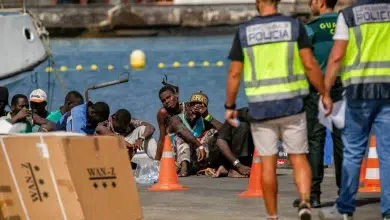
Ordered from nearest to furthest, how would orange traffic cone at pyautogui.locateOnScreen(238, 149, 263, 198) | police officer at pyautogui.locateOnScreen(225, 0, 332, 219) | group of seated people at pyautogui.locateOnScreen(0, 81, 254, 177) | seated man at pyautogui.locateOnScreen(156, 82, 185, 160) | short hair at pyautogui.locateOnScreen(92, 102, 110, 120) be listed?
1. police officer at pyautogui.locateOnScreen(225, 0, 332, 219)
2. orange traffic cone at pyautogui.locateOnScreen(238, 149, 263, 198)
3. group of seated people at pyautogui.locateOnScreen(0, 81, 254, 177)
4. short hair at pyautogui.locateOnScreen(92, 102, 110, 120)
5. seated man at pyautogui.locateOnScreen(156, 82, 185, 160)

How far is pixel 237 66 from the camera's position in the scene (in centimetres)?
993

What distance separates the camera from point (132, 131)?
16297 mm

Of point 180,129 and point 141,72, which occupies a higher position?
point 180,129

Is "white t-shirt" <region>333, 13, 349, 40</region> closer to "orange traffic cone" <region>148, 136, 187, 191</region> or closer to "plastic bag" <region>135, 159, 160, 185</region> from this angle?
"orange traffic cone" <region>148, 136, 187, 191</region>

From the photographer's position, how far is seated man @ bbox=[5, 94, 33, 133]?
14.1m

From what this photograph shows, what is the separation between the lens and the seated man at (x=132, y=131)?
15945 mm

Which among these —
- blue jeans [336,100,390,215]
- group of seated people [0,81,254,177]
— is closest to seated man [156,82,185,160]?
group of seated people [0,81,254,177]

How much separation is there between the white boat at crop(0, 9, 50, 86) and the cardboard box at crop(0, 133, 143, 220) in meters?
21.1

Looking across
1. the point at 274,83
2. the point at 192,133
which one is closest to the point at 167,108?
the point at 192,133

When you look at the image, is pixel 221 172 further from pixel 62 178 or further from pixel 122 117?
pixel 62 178

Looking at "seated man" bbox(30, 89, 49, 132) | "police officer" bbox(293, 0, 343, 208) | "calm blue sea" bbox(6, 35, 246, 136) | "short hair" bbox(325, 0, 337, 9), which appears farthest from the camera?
"calm blue sea" bbox(6, 35, 246, 136)

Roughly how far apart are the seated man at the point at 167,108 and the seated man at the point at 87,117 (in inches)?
39.4

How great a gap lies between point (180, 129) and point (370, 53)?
5607 millimetres

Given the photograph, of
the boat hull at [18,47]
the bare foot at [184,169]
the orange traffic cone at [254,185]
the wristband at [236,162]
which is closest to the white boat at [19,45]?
the boat hull at [18,47]
